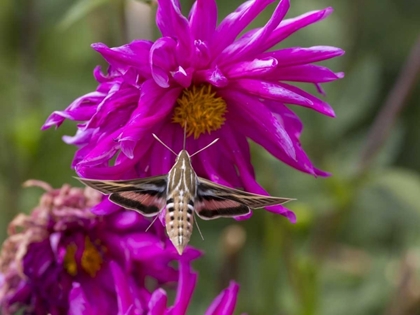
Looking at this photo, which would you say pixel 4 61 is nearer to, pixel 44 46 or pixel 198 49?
pixel 44 46

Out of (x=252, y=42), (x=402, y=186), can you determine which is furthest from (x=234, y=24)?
(x=402, y=186)

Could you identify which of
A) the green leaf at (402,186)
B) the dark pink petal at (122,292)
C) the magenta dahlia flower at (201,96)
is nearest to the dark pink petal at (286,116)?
the magenta dahlia flower at (201,96)

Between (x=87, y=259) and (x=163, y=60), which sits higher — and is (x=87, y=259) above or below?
below

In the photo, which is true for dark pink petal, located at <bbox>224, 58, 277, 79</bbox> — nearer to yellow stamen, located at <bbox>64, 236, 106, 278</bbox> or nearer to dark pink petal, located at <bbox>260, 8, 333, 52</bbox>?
dark pink petal, located at <bbox>260, 8, 333, 52</bbox>

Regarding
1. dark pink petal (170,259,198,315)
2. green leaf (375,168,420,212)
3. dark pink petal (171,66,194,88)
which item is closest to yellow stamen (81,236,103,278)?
dark pink petal (170,259,198,315)

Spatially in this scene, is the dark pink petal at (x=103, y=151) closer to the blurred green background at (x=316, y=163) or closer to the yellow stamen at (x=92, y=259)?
the yellow stamen at (x=92, y=259)

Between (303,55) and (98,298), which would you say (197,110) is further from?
(98,298)
